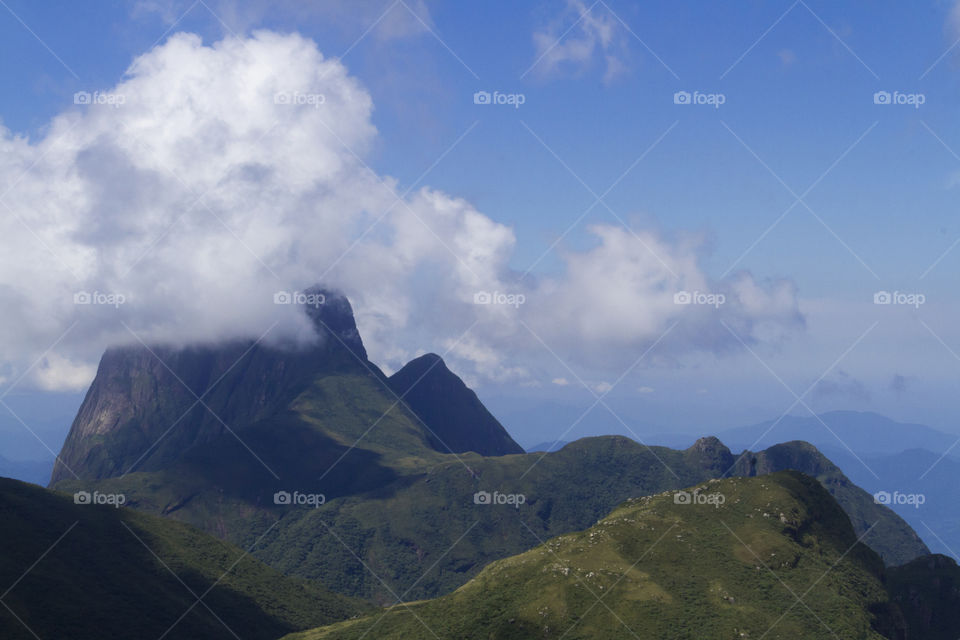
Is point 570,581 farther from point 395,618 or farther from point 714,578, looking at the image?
point 395,618

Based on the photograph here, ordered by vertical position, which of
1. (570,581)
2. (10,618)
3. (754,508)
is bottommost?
(10,618)

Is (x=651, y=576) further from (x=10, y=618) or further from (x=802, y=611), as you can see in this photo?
(x=10, y=618)

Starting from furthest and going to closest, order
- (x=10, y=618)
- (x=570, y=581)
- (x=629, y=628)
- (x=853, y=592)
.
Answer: (x=10, y=618)
(x=853, y=592)
(x=570, y=581)
(x=629, y=628)

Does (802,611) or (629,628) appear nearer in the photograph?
(629,628)

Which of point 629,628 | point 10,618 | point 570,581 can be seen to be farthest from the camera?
point 10,618

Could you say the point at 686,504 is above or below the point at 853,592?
above

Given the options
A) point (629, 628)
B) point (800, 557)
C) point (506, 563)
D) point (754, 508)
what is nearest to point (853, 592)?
point (800, 557)
